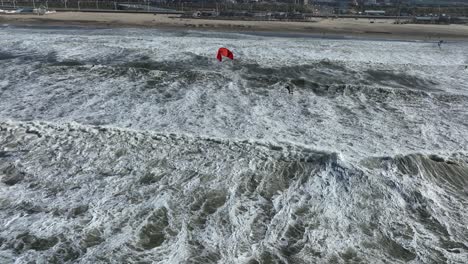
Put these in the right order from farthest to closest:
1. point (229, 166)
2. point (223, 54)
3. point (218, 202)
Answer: point (223, 54) → point (229, 166) → point (218, 202)

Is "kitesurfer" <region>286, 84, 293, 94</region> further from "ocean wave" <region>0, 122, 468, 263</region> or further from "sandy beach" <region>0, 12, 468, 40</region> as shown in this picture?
"sandy beach" <region>0, 12, 468, 40</region>

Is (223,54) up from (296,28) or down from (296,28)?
down

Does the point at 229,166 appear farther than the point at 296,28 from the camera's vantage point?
No

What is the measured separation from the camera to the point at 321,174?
29.7ft

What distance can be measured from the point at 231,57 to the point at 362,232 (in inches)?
522

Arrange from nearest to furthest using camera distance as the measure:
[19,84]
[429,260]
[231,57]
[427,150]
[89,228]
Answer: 1. [429,260]
2. [89,228]
3. [427,150]
4. [19,84]
5. [231,57]

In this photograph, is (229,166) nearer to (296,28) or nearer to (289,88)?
(289,88)

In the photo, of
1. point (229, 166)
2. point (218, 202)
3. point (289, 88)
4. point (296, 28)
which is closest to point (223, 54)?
point (289, 88)

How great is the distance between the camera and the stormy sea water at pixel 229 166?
699 centimetres

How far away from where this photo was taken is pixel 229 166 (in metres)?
9.39

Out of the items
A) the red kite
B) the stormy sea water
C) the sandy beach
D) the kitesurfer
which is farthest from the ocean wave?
the sandy beach

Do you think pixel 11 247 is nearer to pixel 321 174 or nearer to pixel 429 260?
pixel 321 174

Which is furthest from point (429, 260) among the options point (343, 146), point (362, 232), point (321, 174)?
point (343, 146)

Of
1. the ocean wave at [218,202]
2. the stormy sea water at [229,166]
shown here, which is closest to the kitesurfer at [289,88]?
the stormy sea water at [229,166]
